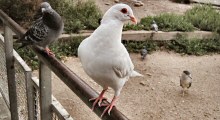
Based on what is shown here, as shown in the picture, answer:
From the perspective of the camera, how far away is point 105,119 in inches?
49.6

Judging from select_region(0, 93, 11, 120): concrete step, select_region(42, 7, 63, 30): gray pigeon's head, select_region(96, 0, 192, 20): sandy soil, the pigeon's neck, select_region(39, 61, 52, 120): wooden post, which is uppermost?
the pigeon's neck

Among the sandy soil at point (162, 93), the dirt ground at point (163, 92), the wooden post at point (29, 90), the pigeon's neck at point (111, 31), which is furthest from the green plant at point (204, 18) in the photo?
the pigeon's neck at point (111, 31)

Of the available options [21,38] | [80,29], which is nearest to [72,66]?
[80,29]

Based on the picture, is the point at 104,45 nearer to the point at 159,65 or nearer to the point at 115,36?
the point at 115,36

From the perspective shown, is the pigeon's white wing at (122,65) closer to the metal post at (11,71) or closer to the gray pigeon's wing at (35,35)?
the gray pigeon's wing at (35,35)

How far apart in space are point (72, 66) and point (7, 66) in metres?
3.50

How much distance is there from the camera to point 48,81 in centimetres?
174

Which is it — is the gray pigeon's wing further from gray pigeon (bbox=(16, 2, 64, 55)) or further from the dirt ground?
the dirt ground

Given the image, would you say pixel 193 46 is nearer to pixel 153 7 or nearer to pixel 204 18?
pixel 204 18

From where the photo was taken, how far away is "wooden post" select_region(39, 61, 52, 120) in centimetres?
173

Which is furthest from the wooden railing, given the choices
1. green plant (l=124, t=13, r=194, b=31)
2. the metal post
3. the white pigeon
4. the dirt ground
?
green plant (l=124, t=13, r=194, b=31)

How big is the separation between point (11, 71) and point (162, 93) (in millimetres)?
3274

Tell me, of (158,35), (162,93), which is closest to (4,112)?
(162,93)

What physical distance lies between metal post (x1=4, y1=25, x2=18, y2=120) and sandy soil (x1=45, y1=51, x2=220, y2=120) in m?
1.97
